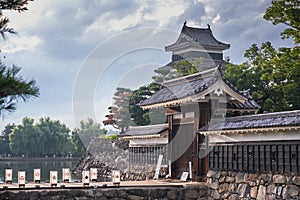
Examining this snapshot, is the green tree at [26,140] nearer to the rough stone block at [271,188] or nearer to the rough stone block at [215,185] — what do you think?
the rough stone block at [215,185]

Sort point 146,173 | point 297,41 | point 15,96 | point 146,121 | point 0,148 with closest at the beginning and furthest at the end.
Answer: point 15,96
point 297,41
point 146,173
point 146,121
point 0,148

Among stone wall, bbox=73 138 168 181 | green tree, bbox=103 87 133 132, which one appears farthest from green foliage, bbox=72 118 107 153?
green tree, bbox=103 87 133 132

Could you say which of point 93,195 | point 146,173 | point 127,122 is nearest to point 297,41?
point 146,173

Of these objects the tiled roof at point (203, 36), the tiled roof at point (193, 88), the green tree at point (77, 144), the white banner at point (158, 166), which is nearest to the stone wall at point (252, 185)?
the tiled roof at point (193, 88)

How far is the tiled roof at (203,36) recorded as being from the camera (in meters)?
37.5

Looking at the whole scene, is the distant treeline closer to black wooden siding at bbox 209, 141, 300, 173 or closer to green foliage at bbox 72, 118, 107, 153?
green foliage at bbox 72, 118, 107, 153

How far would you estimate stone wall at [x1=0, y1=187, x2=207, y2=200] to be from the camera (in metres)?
12.6

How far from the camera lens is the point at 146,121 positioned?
29484mm

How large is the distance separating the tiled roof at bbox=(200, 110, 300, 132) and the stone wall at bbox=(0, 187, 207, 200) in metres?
1.95

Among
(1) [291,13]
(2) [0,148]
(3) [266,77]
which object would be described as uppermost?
(1) [291,13]

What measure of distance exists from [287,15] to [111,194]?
8484mm

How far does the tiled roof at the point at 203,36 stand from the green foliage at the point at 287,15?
64.2 ft

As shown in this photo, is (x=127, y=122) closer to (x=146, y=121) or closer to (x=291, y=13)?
(x=146, y=121)

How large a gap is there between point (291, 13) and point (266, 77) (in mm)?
4981
